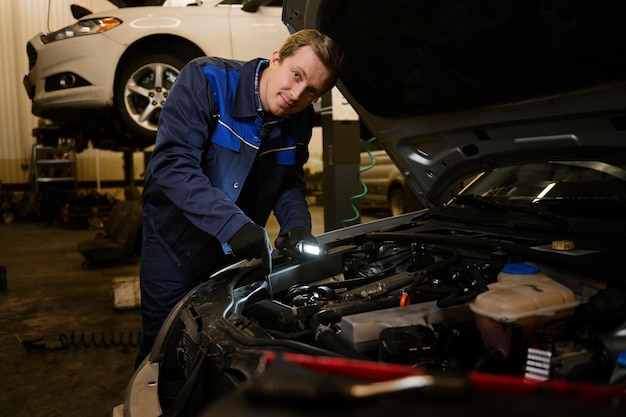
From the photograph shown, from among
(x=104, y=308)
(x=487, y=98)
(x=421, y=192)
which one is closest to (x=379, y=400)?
(x=487, y=98)

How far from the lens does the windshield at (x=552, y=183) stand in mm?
1636

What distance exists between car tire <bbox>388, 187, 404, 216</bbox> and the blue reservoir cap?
593 centimetres

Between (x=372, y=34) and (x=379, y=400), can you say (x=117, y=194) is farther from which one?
(x=379, y=400)

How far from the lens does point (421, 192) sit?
2.43 meters

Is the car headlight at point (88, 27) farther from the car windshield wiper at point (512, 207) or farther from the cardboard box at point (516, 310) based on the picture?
the cardboard box at point (516, 310)

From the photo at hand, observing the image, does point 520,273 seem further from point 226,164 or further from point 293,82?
point 226,164

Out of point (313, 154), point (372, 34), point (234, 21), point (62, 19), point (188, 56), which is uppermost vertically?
point (62, 19)

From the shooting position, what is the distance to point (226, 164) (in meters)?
1.88

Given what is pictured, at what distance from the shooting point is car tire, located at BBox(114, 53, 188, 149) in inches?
161

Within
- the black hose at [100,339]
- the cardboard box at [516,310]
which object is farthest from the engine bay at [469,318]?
the black hose at [100,339]

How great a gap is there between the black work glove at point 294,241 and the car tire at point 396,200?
5.43 meters

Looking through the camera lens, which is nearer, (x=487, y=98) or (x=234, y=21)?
(x=487, y=98)

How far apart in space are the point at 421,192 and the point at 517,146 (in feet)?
1.98

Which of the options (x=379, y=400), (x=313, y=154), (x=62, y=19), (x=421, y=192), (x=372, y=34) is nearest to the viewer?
(x=379, y=400)
